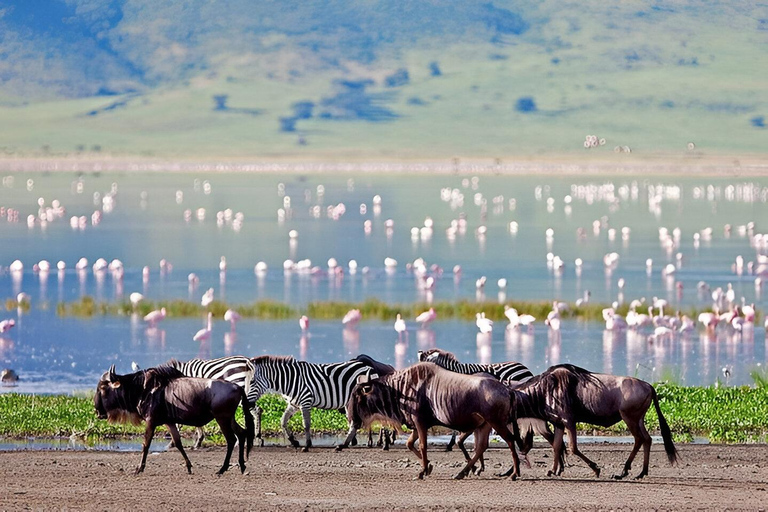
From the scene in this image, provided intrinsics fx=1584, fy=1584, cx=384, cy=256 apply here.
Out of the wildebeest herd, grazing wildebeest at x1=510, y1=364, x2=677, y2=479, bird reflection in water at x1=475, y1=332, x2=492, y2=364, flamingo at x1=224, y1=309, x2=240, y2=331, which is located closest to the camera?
the wildebeest herd

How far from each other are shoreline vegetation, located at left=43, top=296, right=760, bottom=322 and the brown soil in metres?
16.4

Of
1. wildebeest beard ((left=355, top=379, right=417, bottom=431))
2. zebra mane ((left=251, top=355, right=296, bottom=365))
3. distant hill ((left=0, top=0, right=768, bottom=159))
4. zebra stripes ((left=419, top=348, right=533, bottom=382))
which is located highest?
distant hill ((left=0, top=0, right=768, bottom=159))

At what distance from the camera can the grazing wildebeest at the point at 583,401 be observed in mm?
12430

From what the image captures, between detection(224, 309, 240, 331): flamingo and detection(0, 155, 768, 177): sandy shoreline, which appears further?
detection(0, 155, 768, 177): sandy shoreline

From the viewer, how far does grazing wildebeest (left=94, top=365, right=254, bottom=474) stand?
12.5 m

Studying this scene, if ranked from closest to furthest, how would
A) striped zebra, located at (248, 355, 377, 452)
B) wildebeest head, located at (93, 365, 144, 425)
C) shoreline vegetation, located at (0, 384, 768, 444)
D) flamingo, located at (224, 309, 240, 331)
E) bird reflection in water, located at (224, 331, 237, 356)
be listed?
wildebeest head, located at (93, 365, 144, 425) < striped zebra, located at (248, 355, 377, 452) < shoreline vegetation, located at (0, 384, 768, 444) < bird reflection in water, located at (224, 331, 237, 356) < flamingo, located at (224, 309, 240, 331)

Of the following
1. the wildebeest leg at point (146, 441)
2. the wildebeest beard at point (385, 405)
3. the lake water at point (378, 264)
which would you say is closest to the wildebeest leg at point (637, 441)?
the wildebeest beard at point (385, 405)

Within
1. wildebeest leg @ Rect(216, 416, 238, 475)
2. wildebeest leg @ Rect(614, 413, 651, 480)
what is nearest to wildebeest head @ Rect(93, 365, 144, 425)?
wildebeest leg @ Rect(216, 416, 238, 475)

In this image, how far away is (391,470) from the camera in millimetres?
13070

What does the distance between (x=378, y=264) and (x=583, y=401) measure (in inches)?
1297

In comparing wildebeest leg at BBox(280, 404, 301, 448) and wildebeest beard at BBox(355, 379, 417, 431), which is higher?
wildebeest beard at BBox(355, 379, 417, 431)

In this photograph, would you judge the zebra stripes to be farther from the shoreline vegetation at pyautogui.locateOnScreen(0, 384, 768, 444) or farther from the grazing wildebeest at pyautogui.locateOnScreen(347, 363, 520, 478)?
the grazing wildebeest at pyautogui.locateOnScreen(347, 363, 520, 478)

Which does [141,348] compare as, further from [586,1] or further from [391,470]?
[586,1]

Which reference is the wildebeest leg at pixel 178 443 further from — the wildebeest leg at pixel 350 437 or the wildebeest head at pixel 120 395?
the wildebeest leg at pixel 350 437
